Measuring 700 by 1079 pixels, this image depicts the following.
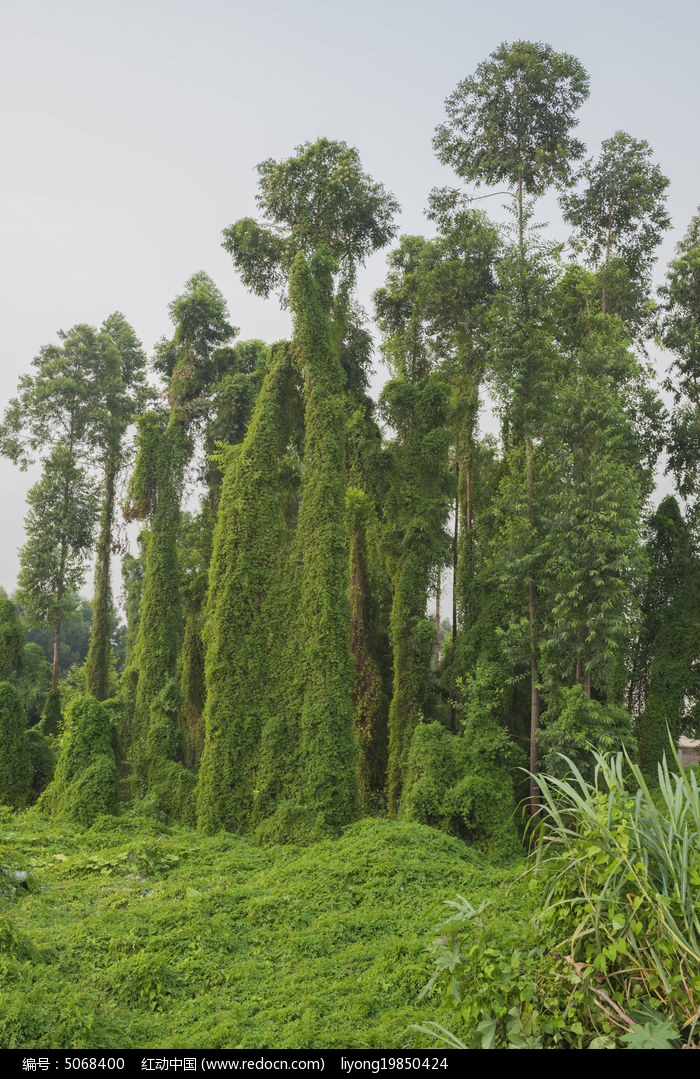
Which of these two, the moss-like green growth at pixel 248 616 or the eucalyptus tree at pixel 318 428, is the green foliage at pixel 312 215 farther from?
the moss-like green growth at pixel 248 616

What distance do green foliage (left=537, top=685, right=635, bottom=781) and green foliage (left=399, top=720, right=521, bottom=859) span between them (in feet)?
3.22

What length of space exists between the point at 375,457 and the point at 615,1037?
1247cm

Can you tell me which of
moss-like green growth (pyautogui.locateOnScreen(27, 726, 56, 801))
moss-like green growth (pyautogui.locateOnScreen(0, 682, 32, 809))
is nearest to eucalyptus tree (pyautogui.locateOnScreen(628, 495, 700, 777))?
moss-like green growth (pyautogui.locateOnScreen(27, 726, 56, 801))

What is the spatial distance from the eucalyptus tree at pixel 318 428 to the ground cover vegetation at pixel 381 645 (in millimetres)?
60

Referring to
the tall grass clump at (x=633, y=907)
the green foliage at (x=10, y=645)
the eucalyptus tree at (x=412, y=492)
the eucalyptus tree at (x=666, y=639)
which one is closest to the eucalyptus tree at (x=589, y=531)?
the eucalyptus tree at (x=412, y=492)

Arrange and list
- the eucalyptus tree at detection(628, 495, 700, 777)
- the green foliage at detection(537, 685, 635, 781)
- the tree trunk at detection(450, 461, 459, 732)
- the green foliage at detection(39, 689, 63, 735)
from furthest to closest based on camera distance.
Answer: the green foliage at detection(39, 689, 63, 735) → the eucalyptus tree at detection(628, 495, 700, 777) → the tree trunk at detection(450, 461, 459, 732) → the green foliage at detection(537, 685, 635, 781)

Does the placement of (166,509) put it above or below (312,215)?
below

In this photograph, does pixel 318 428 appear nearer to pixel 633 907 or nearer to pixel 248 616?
pixel 248 616

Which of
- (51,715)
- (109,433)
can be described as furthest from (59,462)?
(51,715)

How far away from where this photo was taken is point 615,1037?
3.54 metres

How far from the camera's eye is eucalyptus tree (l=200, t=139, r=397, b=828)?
11648mm

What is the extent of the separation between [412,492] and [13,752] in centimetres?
984

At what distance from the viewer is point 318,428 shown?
12.7 m

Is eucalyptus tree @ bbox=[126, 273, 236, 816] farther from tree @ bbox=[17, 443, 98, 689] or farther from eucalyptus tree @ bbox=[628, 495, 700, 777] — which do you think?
eucalyptus tree @ bbox=[628, 495, 700, 777]
